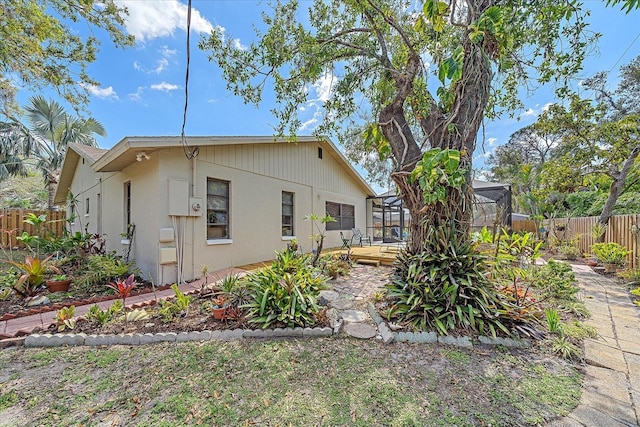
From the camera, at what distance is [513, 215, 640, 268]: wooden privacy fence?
229 inches

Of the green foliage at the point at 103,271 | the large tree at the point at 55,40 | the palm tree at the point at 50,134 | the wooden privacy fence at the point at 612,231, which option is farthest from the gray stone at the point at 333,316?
the palm tree at the point at 50,134

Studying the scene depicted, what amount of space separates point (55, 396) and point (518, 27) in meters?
6.58

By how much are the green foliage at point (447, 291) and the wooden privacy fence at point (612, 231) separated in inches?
209

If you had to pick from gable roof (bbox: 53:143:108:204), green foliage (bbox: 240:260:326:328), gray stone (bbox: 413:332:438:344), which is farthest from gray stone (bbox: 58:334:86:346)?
gable roof (bbox: 53:143:108:204)

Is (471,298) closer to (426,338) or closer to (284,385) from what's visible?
(426,338)

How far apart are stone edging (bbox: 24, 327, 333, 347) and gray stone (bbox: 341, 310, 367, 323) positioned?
0.56 m

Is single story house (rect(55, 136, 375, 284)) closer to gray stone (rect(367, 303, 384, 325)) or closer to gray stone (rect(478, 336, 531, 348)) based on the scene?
gray stone (rect(367, 303, 384, 325))

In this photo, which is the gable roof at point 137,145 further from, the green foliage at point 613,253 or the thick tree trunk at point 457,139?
the green foliage at point 613,253

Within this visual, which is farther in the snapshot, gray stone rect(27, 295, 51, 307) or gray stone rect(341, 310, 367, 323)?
gray stone rect(27, 295, 51, 307)

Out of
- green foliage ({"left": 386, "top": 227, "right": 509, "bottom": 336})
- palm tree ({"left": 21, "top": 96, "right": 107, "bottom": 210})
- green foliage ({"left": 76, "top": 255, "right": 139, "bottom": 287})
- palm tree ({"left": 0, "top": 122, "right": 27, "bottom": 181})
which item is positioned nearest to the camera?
green foliage ({"left": 386, "top": 227, "right": 509, "bottom": 336})

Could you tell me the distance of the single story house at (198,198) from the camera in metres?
5.45

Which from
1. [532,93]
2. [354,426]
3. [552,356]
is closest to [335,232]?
[532,93]

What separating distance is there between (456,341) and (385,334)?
2.69 feet

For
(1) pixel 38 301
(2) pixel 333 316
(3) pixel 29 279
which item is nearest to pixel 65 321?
(1) pixel 38 301
